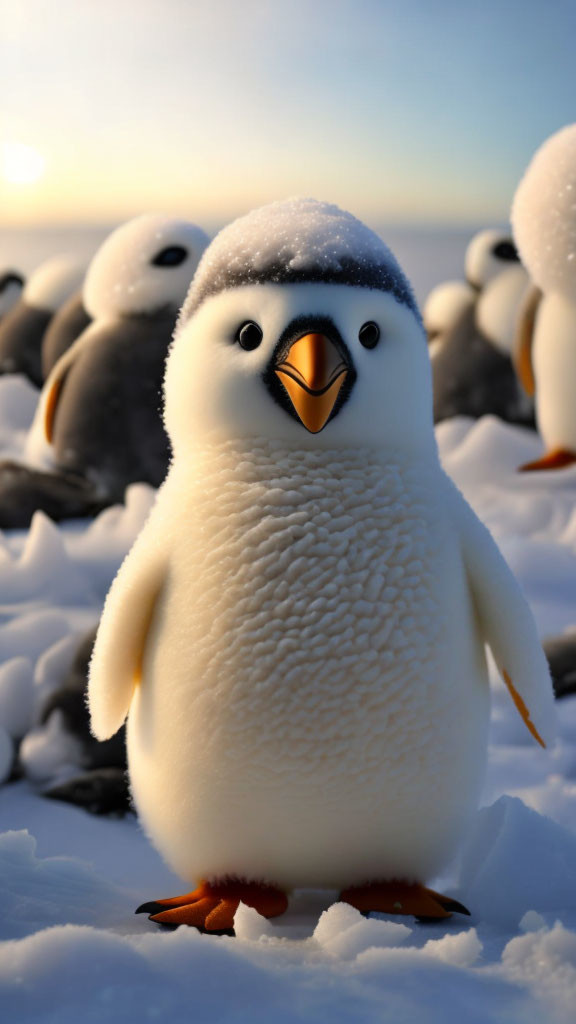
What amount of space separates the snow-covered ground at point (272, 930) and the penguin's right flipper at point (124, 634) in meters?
0.18

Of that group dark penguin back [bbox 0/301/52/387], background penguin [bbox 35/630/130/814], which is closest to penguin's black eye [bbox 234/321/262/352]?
background penguin [bbox 35/630/130/814]

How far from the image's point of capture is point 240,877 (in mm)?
1286

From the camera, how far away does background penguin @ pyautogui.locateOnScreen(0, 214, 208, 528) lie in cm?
313

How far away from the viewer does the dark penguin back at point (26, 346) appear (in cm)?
501

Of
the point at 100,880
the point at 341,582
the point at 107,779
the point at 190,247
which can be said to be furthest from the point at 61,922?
the point at 190,247

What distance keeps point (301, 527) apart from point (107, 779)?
0.80 m

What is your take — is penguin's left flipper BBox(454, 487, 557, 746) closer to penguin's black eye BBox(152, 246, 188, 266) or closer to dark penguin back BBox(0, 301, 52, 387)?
penguin's black eye BBox(152, 246, 188, 266)

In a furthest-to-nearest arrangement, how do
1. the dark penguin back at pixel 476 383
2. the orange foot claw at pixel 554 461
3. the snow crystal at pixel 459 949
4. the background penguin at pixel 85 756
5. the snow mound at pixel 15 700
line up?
the dark penguin back at pixel 476 383
the orange foot claw at pixel 554 461
the snow mound at pixel 15 700
the background penguin at pixel 85 756
the snow crystal at pixel 459 949

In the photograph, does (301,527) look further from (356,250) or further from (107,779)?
(107,779)

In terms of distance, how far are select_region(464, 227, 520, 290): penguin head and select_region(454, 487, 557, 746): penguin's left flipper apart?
301 cm

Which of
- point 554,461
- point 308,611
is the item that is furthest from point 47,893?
point 554,461

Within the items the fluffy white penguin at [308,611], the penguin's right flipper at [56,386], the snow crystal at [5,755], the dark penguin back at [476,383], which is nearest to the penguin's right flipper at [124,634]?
the fluffy white penguin at [308,611]

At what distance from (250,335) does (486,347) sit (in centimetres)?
285

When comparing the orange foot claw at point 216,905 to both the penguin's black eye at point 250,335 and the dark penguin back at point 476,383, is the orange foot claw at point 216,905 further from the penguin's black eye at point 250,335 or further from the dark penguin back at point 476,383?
the dark penguin back at point 476,383
